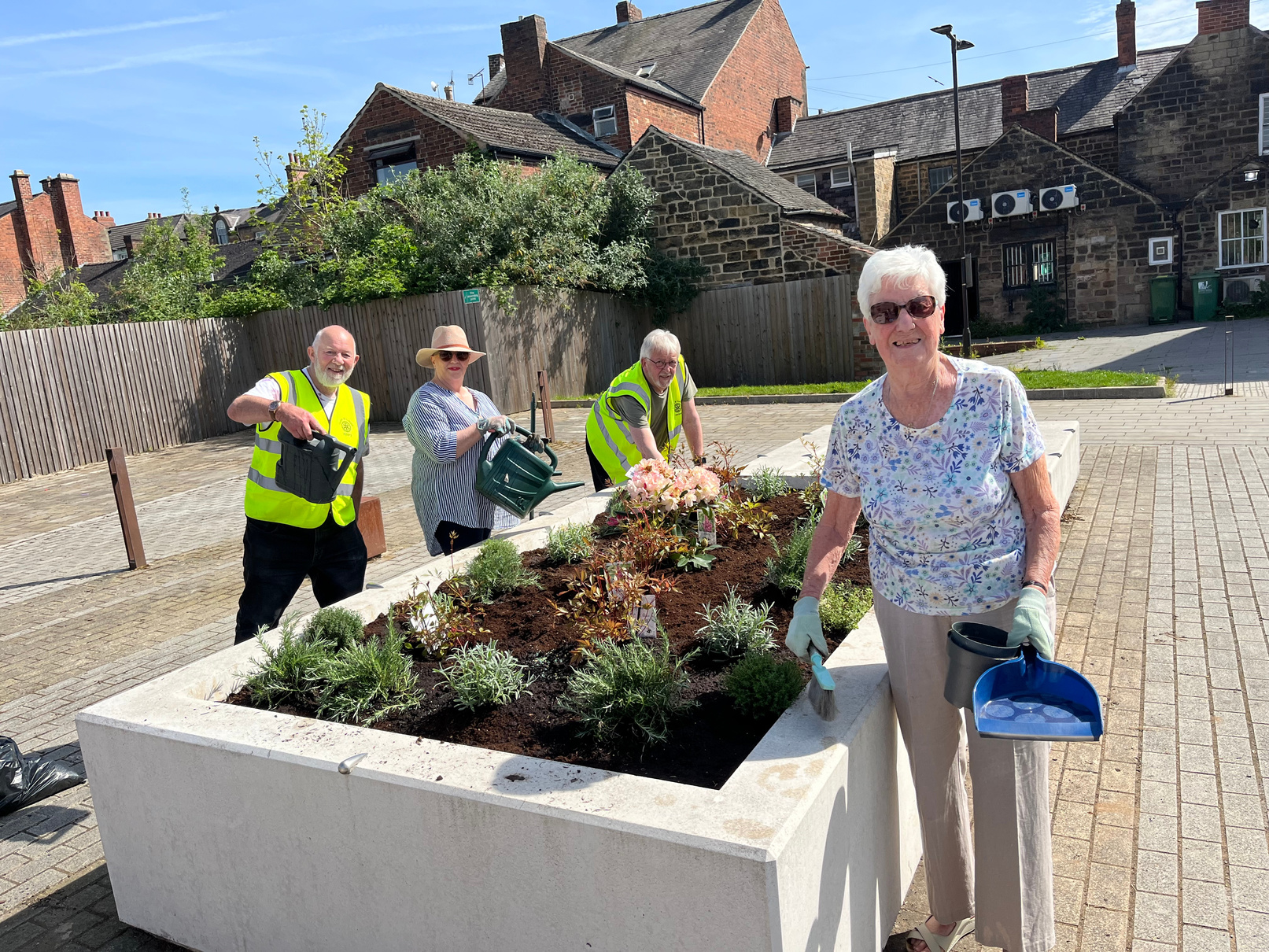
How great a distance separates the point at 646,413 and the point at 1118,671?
2.74 meters

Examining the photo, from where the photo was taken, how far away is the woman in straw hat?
15.4 ft

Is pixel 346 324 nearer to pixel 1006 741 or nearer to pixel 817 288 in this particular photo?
pixel 817 288

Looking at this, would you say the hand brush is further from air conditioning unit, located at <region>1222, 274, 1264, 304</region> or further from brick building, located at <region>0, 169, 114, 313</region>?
brick building, located at <region>0, 169, 114, 313</region>

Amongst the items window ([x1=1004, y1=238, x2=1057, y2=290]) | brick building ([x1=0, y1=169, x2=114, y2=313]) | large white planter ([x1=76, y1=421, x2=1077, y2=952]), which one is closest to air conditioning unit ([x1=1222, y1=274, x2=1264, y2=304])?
window ([x1=1004, y1=238, x2=1057, y2=290])

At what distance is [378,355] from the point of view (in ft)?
58.0

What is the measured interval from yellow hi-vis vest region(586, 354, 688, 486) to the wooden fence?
11.2 metres

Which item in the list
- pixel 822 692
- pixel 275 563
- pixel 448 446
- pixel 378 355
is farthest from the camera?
pixel 378 355

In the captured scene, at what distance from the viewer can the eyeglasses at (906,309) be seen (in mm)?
2418

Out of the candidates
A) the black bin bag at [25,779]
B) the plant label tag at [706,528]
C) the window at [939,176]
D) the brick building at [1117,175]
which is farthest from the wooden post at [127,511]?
the window at [939,176]

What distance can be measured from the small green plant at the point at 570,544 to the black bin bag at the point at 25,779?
239cm

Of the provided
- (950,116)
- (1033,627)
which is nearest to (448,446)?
(1033,627)

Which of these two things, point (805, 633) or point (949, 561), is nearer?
point (949, 561)

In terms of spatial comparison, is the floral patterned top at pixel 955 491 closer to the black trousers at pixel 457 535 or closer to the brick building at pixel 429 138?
the black trousers at pixel 457 535

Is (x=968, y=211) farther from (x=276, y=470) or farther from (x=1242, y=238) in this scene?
(x=276, y=470)
